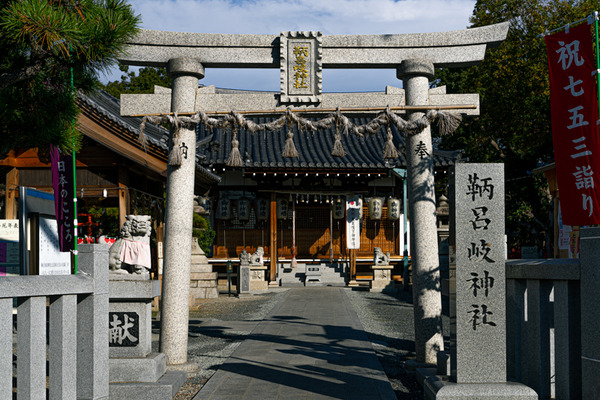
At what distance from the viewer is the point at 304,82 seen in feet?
26.0

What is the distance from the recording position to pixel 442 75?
28.9 meters

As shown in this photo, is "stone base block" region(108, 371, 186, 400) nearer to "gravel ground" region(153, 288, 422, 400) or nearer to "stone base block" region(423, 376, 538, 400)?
"gravel ground" region(153, 288, 422, 400)

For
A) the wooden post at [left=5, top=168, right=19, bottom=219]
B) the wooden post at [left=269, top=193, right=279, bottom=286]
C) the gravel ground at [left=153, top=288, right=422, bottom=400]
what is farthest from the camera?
the wooden post at [left=269, top=193, right=279, bottom=286]

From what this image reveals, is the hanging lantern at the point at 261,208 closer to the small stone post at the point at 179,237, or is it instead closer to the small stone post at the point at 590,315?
the small stone post at the point at 179,237

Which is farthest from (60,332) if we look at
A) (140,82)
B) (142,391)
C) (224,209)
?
(140,82)

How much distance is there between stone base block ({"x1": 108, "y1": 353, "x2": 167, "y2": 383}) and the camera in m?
6.21

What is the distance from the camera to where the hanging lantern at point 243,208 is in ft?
76.1

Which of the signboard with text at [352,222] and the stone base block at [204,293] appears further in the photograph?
the signboard with text at [352,222]

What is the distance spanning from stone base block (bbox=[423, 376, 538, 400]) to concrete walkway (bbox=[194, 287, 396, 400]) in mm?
1446

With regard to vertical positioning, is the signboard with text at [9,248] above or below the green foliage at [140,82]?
below

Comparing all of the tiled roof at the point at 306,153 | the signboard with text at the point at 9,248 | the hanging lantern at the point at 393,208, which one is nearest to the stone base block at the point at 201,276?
the tiled roof at the point at 306,153

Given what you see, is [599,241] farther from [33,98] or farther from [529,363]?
[33,98]

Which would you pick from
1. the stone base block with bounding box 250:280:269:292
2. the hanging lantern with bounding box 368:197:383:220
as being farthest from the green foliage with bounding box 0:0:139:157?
the hanging lantern with bounding box 368:197:383:220

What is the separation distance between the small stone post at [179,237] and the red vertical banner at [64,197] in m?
1.69
